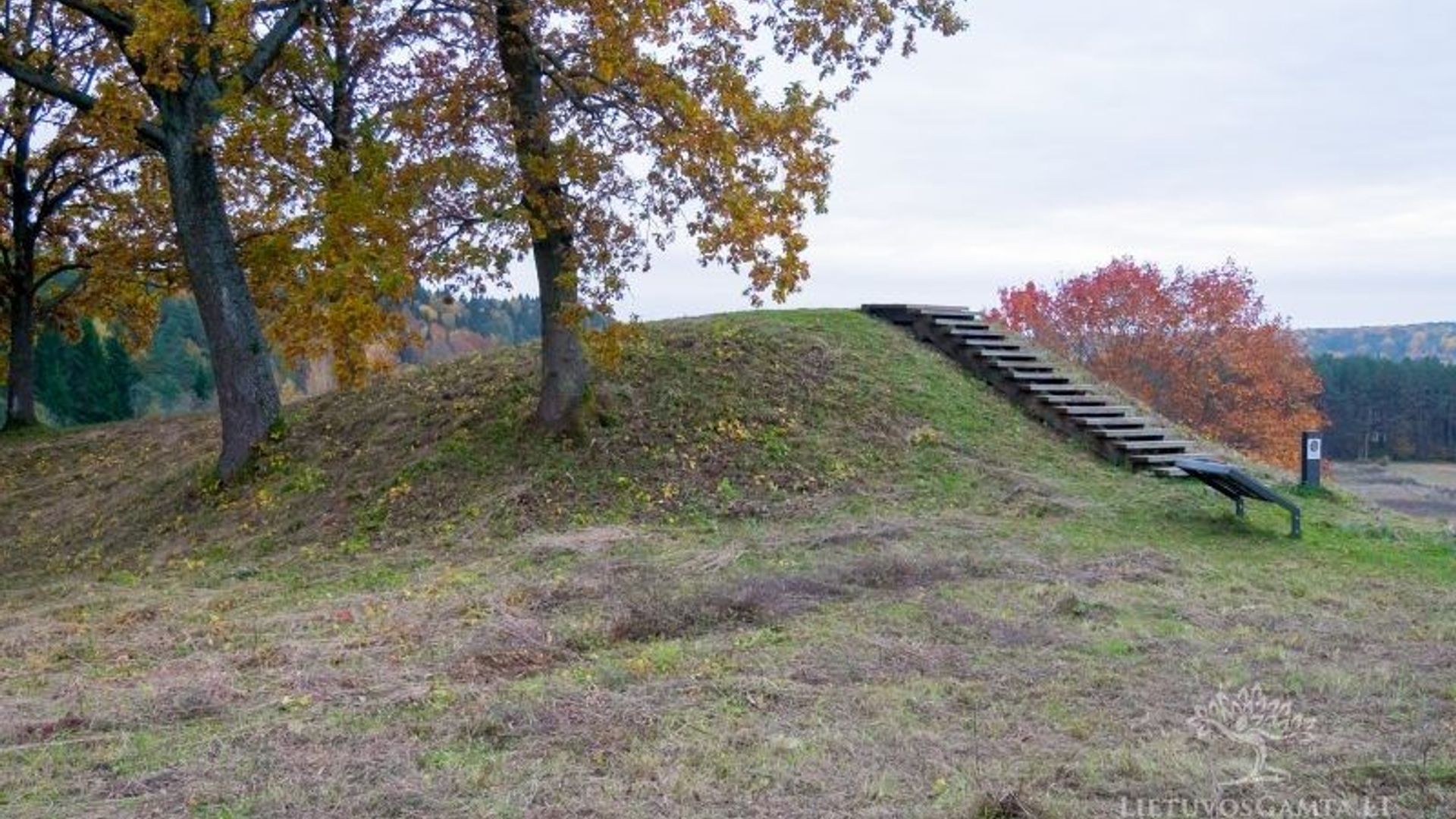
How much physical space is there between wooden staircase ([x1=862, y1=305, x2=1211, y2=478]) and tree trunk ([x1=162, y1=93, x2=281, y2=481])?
8.17 m

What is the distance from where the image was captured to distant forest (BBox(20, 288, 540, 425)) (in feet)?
107

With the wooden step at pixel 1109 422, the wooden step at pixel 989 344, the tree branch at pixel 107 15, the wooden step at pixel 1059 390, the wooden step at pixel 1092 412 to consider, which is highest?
the tree branch at pixel 107 15

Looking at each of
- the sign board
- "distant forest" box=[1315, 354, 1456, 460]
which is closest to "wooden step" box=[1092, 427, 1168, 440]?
the sign board

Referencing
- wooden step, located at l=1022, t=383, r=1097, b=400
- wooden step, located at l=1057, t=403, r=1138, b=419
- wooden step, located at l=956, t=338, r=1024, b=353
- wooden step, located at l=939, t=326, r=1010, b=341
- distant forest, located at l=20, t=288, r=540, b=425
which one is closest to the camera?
wooden step, located at l=1057, t=403, r=1138, b=419

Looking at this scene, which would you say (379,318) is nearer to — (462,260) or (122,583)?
(462,260)

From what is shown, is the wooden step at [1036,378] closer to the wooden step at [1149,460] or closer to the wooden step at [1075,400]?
the wooden step at [1075,400]

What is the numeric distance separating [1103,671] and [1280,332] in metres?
32.5

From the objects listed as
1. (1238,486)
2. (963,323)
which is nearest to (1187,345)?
(963,323)

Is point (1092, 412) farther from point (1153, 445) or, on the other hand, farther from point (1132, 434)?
point (1153, 445)

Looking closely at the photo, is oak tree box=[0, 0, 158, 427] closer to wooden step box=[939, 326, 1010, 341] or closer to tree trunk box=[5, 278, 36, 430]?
tree trunk box=[5, 278, 36, 430]

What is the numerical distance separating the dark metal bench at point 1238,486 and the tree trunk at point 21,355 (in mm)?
18061

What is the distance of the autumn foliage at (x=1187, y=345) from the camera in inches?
1282

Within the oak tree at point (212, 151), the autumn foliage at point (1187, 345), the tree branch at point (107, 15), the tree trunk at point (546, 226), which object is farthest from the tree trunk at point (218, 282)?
the autumn foliage at point (1187, 345)

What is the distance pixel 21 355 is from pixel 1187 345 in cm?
2921
